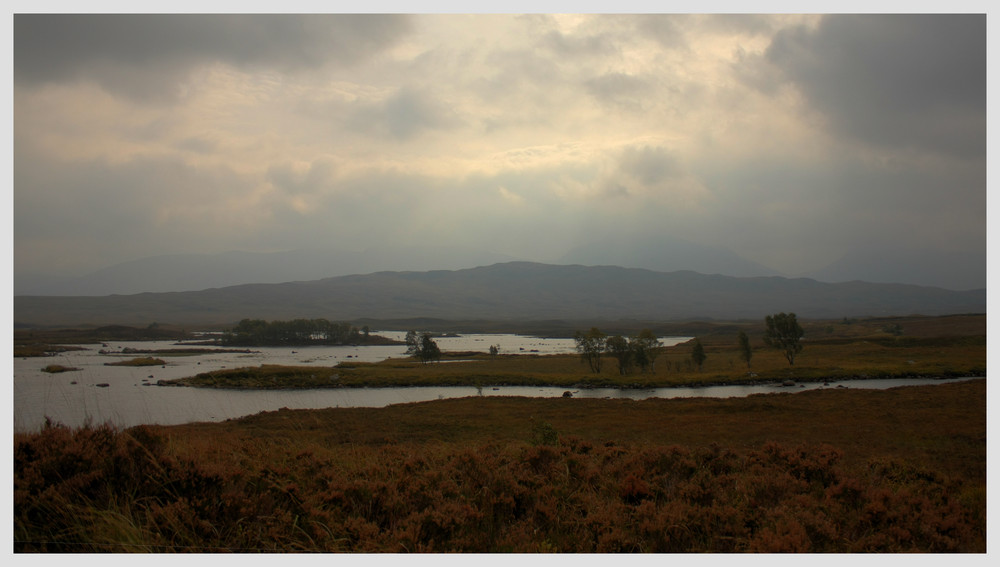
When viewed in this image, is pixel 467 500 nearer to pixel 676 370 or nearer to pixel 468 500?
pixel 468 500

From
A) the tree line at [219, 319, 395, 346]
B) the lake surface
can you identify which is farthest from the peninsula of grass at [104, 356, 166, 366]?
the tree line at [219, 319, 395, 346]

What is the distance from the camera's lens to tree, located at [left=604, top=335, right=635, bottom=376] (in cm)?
8231

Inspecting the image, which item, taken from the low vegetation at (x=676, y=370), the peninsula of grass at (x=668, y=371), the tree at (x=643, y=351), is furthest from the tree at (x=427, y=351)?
the tree at (x=643, y=351)

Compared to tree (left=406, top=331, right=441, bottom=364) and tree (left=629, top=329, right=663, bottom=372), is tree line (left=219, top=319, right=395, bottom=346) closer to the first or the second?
tree (left=406, top=331, right=441, bottom=364)

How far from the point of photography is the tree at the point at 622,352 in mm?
82312

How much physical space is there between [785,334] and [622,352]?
23590 millimetres

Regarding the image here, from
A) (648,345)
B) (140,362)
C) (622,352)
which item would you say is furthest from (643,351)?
(140,362)

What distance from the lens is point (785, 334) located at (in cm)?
7888

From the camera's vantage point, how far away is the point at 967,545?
21.7 ft

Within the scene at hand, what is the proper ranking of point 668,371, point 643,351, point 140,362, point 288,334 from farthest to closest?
point 288,334, point 140,362, point 668,371, point 643,351

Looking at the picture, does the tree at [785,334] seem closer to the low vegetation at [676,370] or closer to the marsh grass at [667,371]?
the marsh grass at [667,371]

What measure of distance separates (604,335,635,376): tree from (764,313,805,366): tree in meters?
19.8

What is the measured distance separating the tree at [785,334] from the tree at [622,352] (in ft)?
65.1

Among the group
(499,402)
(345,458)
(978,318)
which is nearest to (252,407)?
(499,402)
